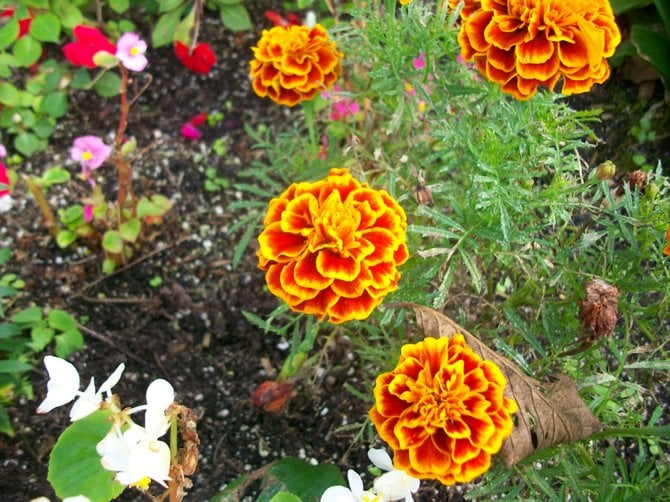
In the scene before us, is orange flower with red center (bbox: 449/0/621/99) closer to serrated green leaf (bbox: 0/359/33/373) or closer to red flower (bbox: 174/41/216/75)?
serrated green leaf (bbox: 0/359/33/373)

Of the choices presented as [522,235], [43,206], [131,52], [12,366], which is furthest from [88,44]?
[522,235]

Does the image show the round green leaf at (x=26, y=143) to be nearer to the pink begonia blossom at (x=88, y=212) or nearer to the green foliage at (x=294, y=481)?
the pink begonia blossom at (x=88, y=212)

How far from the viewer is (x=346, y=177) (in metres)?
0.99

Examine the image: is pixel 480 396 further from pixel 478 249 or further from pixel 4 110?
pixel 4 110

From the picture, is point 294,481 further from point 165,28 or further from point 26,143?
point 165,28

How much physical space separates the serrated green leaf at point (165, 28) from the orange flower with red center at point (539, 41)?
1237mm

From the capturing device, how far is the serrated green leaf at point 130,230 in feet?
5.52

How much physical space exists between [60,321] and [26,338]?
0.29 ft

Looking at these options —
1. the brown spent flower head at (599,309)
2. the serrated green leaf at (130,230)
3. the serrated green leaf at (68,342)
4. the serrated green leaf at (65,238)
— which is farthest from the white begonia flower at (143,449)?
the serrated green leaf at (65,238)

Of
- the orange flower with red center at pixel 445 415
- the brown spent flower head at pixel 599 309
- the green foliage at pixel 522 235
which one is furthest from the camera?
the green foliage at pixel 522 235

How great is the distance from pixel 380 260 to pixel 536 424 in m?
0.32

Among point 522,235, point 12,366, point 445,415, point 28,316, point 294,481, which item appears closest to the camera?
point 445,415

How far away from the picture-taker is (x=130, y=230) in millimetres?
1693

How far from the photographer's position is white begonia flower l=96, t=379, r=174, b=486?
2.83 feet
